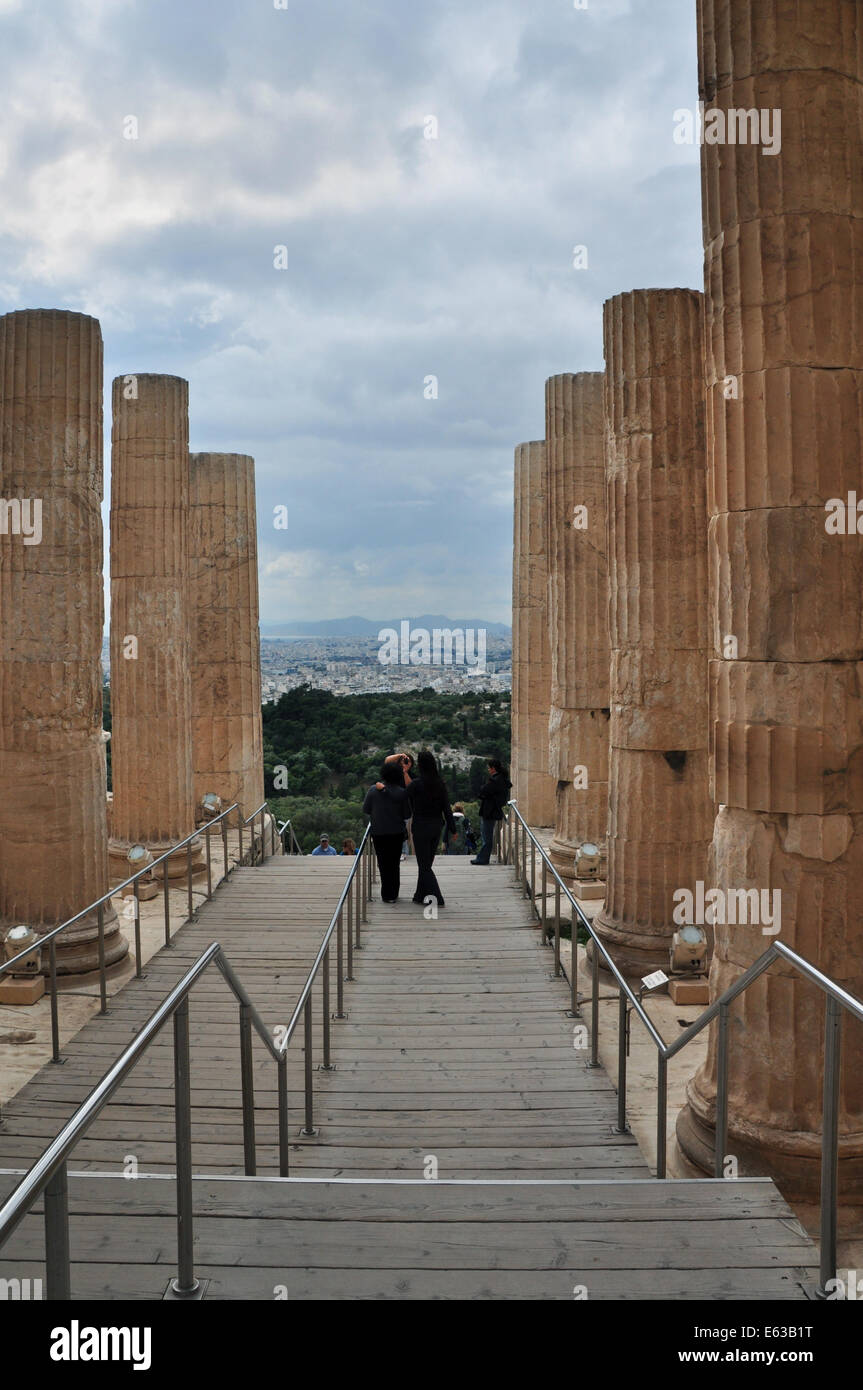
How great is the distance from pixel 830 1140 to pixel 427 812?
866 cm

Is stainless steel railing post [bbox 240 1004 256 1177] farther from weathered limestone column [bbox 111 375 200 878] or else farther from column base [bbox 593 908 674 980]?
weathered limestone column [bbox 111 375 200 878]

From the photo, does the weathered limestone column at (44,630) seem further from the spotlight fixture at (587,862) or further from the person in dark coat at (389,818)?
the spotlight fixture at (587,862)

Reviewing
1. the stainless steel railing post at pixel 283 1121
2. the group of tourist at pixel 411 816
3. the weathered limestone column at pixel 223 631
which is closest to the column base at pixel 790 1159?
the stainless steel railing post at pixel 283 1121

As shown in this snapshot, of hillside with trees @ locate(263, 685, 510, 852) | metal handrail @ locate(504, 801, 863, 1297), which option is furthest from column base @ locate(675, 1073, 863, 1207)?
hillside with trees @ locate(263, 685, 510, 852)

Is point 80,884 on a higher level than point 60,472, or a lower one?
lower

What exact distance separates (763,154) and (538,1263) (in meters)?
6.20

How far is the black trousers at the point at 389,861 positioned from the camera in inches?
505

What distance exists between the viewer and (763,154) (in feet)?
20.3

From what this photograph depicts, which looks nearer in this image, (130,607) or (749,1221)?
(749,1221)

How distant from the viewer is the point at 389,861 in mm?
13023

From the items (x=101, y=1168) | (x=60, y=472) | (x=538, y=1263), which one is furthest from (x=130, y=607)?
(x=538, y=1263)

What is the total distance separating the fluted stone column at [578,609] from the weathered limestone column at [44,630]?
7.28 meters
